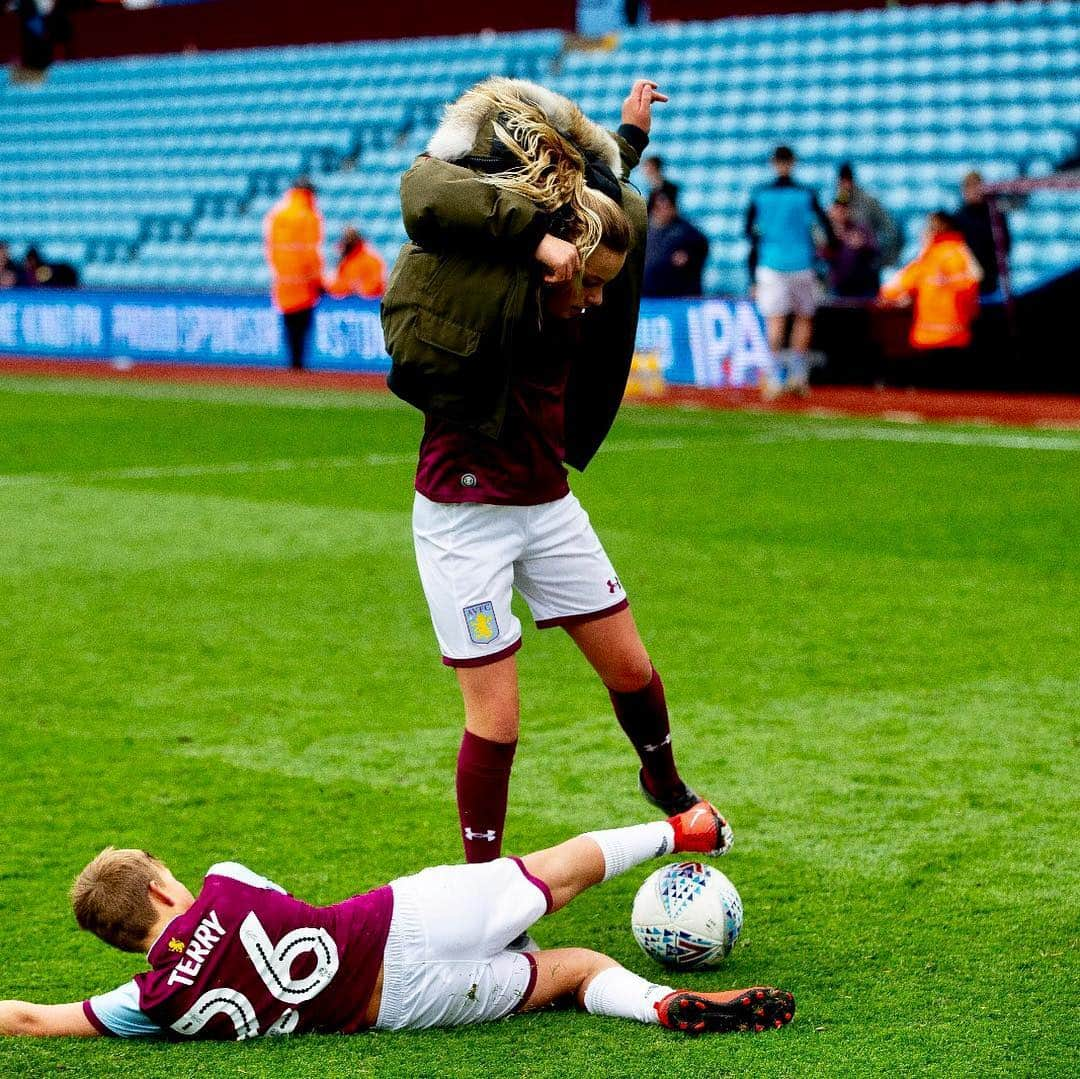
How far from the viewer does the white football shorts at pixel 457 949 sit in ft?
11.3

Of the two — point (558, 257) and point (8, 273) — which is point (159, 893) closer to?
point (558, 257)

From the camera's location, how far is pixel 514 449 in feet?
12.7

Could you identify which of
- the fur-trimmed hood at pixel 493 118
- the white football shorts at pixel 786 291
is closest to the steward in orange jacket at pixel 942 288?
the white football shorts at pixel 786 291

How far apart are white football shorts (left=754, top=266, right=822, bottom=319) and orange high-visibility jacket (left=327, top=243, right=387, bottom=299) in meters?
5.62

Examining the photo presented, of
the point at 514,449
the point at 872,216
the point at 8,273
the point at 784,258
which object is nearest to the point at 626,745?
the point at 514,449

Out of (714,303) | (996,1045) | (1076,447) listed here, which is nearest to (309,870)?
(996,1045)

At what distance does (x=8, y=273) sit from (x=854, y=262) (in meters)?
13.1

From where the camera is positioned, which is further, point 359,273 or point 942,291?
point 359,273

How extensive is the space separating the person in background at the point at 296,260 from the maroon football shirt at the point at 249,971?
15.7 metres

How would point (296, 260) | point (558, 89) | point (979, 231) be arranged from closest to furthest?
point (979, 231), point (296, 260), point (558, 89)

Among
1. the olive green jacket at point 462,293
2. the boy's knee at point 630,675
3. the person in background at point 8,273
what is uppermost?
the olive green jacket at point 462,293

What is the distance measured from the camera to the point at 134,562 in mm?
8656

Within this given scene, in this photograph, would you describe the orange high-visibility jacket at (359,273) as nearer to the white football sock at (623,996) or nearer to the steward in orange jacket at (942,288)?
the steward in orange jacket at (942,288)

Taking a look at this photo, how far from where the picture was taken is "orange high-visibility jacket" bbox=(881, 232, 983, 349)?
1566 centimetres
